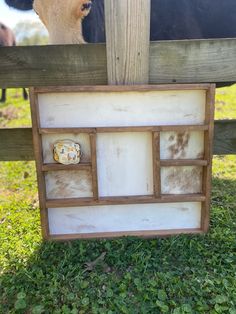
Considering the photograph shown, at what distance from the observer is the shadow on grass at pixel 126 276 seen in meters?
1.62

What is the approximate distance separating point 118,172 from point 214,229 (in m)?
0.77

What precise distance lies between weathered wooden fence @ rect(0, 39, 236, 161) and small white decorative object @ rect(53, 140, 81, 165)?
36cm

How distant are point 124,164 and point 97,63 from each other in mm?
626

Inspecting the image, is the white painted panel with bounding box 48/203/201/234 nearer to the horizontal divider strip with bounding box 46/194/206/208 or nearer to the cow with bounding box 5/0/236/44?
the horizontal divider strip with bounding box 46/194/206/208

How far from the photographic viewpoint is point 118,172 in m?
2.06

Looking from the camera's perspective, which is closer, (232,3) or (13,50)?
(13,50)

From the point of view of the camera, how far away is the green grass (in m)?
1.63

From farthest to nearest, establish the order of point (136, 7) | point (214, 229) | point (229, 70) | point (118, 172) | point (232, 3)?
point (232, 3) → point (214, 229) → point (118, 172) → point (229, 70) → point (136, 7)

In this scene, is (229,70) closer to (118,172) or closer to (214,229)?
(118,172)

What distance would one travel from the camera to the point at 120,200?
206 cm

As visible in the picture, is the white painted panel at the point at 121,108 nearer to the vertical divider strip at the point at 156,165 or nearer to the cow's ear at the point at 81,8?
the vertical divider strip at the point at 156,165

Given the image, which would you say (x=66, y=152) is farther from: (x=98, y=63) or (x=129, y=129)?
(x=98, y=63)

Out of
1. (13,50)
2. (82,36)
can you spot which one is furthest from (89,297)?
(82,36)

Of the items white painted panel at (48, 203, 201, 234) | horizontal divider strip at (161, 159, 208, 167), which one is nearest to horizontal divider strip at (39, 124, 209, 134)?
horizontal divider strip at (161, 159, 208, 167)
